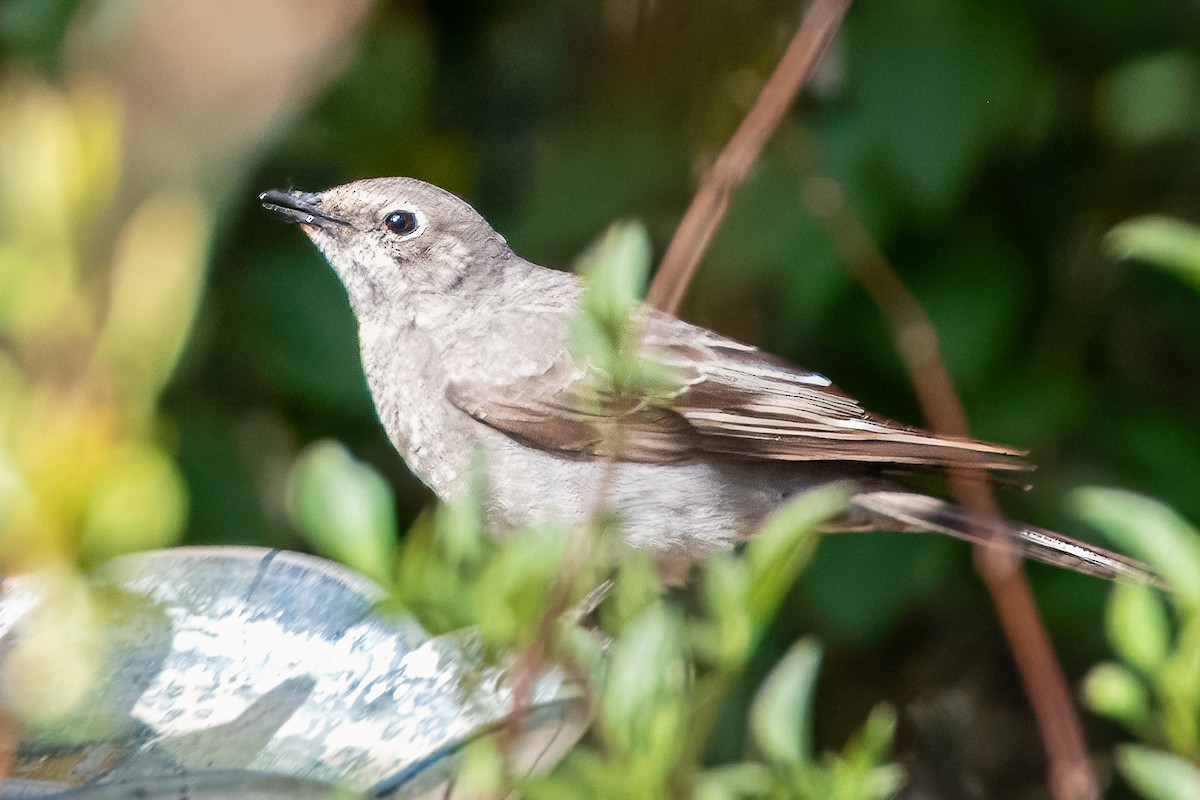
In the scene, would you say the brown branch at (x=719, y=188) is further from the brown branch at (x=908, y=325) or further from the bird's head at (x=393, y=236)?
the brown branch at (x=908, y=325)

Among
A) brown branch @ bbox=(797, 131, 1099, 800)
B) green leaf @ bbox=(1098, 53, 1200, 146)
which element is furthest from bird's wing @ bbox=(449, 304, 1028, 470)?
green leaf @ bbox=(1098, 53, 1200, 146)

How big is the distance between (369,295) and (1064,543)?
0.46 m

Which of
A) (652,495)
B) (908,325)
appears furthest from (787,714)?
(908,325)

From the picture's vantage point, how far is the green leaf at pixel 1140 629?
349 millimetres

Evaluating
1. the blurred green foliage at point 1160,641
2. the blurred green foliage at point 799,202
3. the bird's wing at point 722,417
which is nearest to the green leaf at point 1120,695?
the blurred green foliage at point 1160,641

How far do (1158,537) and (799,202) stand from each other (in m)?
0.65

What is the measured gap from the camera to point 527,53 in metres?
0.98

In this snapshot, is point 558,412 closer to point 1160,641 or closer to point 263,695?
point 263,695

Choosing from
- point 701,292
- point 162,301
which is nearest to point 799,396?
point 701,292

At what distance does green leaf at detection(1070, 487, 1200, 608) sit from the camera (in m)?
0.35

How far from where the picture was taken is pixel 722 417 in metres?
0.77

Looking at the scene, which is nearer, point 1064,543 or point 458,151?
point 1064,543

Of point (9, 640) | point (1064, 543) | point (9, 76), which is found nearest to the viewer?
point (9, 640)

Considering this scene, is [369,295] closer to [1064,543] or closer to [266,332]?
[266,332]
